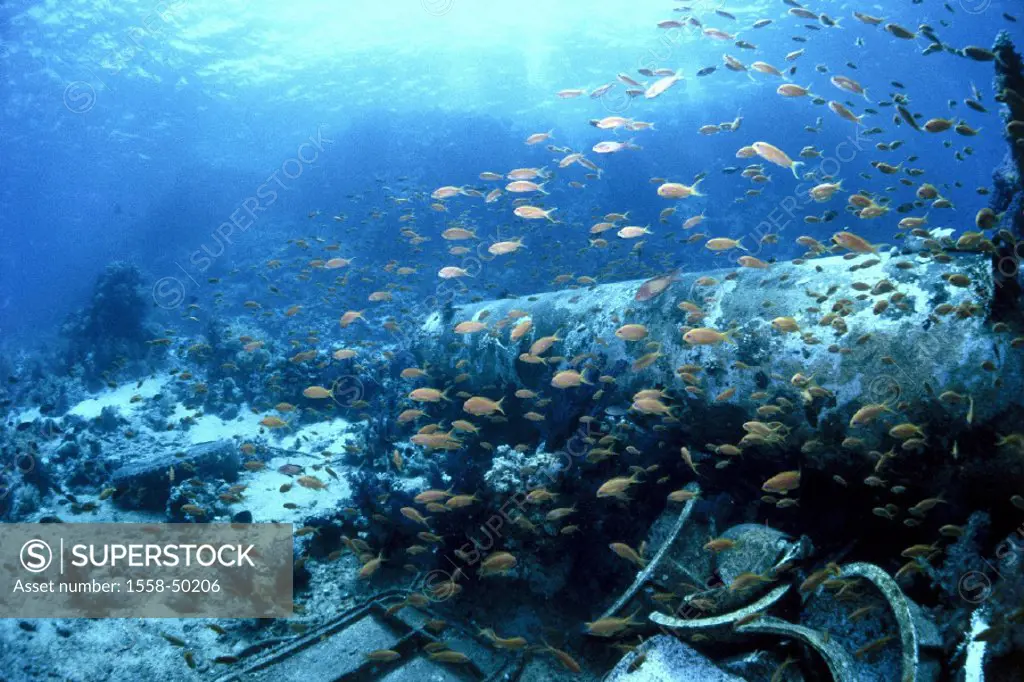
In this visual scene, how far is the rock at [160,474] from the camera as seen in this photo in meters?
9.12

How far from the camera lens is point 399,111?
4316 centimetres

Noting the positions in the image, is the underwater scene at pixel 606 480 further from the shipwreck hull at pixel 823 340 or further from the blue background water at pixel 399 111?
the blue background water at pixel 399 111

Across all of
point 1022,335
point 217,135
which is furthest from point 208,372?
point 217,135

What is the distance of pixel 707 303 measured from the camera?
6.57m

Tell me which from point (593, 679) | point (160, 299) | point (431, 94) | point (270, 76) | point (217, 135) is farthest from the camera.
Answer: point (217, 135)

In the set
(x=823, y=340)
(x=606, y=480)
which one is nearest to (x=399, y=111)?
(x=606, y=480)

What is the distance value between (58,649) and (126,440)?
774 cm

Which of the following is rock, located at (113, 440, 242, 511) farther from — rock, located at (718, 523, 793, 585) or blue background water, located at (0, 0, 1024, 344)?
blue background water, located at (0, 0, 1024, 344)

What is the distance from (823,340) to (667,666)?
11.6ft

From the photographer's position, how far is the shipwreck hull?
14.8 ft

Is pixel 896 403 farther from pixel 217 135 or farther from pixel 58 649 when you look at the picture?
pixel 217 135

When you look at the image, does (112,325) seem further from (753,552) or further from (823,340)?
(823,340)

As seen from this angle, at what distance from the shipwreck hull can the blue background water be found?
17.4 meters

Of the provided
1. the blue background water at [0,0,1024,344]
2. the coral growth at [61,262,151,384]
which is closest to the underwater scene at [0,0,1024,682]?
the coral growth at [61,262,151,384]
